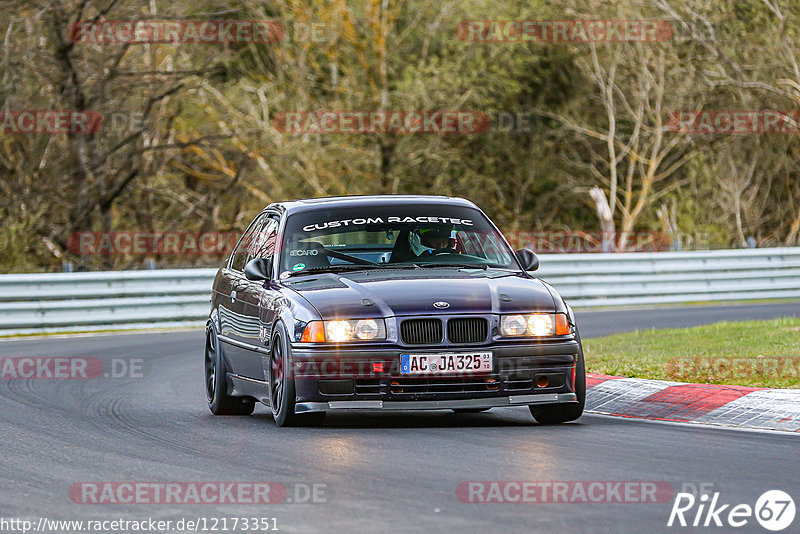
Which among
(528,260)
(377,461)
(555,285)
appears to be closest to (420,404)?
(377,461)

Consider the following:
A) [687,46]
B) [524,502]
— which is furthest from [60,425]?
[687,46]

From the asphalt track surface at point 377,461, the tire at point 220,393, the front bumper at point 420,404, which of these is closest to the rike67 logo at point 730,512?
the asphalt track surface at point 377,461

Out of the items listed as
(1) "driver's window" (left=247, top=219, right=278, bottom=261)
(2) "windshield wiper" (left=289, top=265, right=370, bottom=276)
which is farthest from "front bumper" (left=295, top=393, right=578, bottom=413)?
(1) "driver's window" (left=247, top=219, right=278, bottom=261)

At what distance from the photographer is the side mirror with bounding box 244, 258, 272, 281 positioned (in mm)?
10918

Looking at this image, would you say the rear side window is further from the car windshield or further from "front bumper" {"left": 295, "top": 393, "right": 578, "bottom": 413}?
"front bumper" {"left": 295, "top": 393, "right": 578, "bottom": 413}

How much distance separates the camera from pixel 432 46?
39594 mm

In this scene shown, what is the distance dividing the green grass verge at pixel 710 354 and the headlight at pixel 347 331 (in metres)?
3.42

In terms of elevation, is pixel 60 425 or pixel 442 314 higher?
pixel 442 314

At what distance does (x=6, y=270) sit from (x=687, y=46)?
22.4m

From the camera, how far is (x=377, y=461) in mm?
8430

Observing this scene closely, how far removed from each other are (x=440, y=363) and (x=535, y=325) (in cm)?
70

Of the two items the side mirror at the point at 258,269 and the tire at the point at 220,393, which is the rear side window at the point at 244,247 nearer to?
the tire at the point at 220,393

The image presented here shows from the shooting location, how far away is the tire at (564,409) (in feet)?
33.2

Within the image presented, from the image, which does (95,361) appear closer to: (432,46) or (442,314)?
(442,314)
